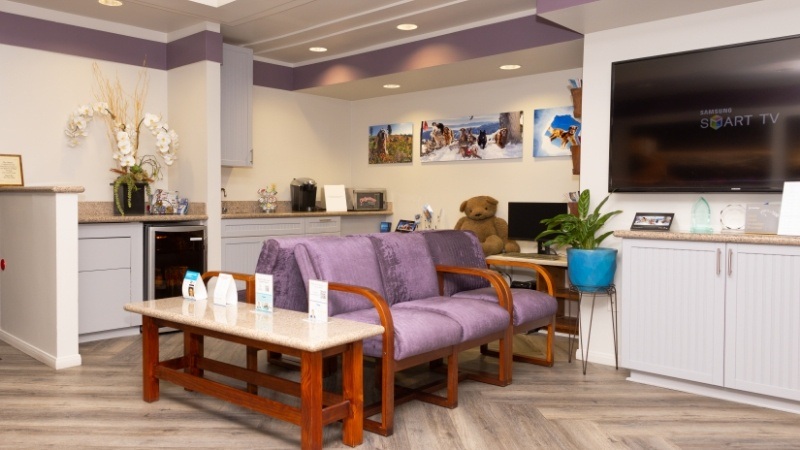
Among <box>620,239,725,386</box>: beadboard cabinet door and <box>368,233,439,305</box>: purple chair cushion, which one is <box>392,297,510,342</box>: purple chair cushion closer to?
<box>368,233,439,305</box>: purple chair cushion

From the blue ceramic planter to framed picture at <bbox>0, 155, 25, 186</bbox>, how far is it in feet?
13.3

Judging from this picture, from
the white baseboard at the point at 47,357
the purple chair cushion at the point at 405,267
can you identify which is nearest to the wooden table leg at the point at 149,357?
the white baseboard at the point at 47,357

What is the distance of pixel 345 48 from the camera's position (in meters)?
5.88

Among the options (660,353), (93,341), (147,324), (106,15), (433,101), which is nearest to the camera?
(147,324)

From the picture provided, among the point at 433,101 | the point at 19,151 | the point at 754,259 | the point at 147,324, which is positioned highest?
the point at 433,101

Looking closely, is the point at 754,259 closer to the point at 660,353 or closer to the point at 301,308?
the point at 660,353

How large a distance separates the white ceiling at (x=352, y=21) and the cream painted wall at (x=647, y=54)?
0.12 metres

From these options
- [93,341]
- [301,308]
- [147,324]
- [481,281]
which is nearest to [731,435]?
Result: [481,281]

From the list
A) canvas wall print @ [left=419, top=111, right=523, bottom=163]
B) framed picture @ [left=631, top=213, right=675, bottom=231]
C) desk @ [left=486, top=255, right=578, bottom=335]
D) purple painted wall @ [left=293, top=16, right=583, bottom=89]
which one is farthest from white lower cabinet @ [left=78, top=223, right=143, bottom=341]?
framed picture @ [left=631, top=213, right=675, bottom=231]

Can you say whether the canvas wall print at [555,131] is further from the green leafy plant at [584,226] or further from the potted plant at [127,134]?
the potted plant at [127,134]

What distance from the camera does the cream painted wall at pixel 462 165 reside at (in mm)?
5441

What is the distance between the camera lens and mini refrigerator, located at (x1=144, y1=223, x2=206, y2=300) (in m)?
4.78

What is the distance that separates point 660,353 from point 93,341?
387 centimetres

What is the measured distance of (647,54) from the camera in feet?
12.7
